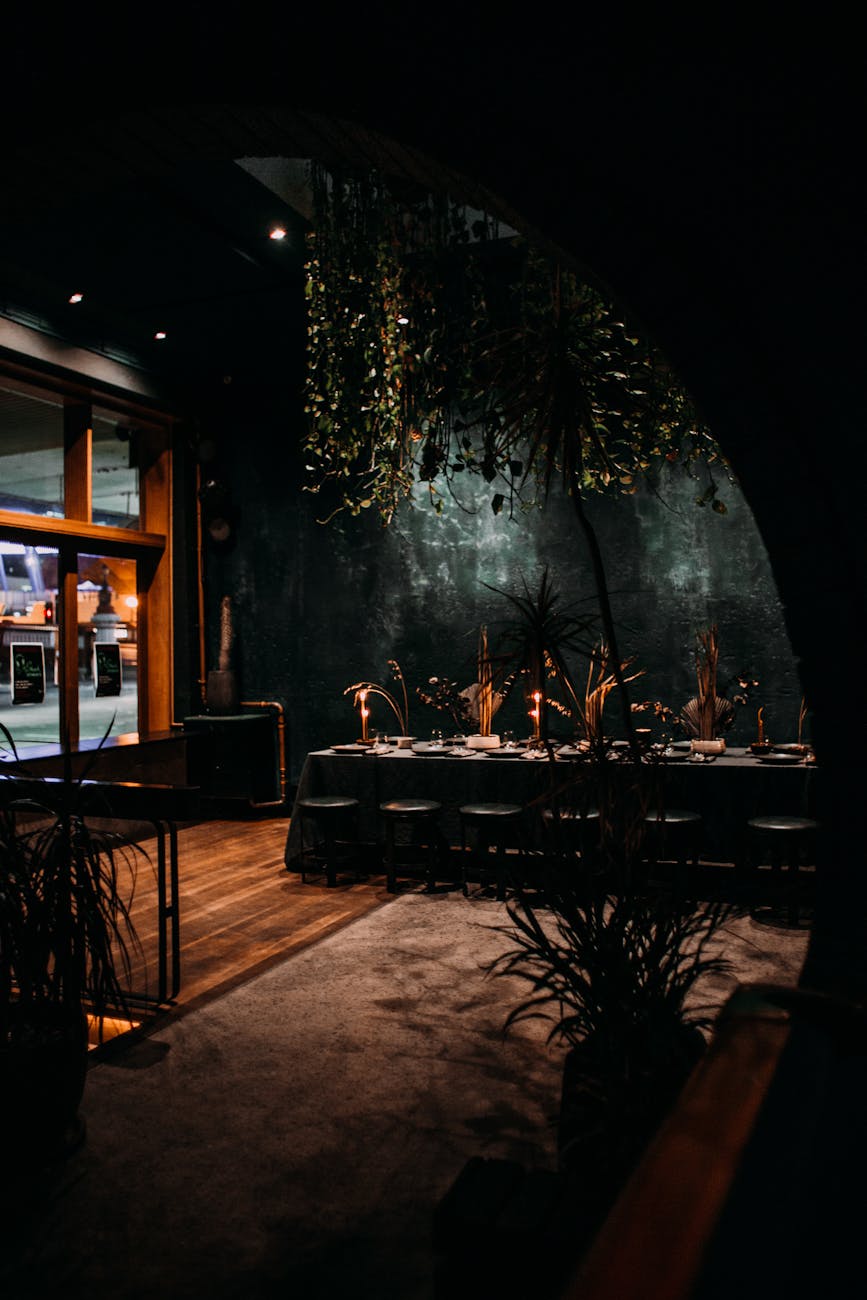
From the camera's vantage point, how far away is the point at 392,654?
776 centimetres

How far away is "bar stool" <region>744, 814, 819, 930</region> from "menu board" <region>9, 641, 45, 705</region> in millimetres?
5195

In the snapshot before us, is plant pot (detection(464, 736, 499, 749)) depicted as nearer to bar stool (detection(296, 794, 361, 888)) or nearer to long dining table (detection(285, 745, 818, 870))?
long dining table (detection(285, 745, 818, 870))

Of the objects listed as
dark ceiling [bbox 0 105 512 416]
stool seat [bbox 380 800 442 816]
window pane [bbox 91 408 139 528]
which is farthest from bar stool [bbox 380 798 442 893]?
window pane [bbox 91 408 139 528]

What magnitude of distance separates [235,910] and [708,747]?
112 inches

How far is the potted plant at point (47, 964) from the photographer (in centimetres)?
Answer: 237

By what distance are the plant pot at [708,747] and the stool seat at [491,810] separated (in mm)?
1100

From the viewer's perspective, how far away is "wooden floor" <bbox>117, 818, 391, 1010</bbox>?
13.5 ft

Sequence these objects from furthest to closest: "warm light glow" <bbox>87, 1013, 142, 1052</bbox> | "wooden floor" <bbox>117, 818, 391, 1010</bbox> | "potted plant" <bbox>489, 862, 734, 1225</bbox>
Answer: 1. "wooden floor" <bbox>117, 818, 391, 1010</bbox>
2. "warm light glow" <bbox>87, 1013, 142, 1052</bbox>
3. "potted plant" <bbox>489, 862, 734, 1225</bbox>

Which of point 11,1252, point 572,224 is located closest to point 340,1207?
point 11,1252

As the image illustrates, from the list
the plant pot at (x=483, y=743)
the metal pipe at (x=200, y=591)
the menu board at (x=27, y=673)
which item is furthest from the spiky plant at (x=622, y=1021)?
the metal pipe at (x=200, y=591)

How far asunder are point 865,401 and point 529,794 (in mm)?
3908

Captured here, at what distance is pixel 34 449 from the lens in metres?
7.42

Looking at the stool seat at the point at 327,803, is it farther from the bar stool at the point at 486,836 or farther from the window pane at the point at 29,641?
the window pane at the point at 29,641

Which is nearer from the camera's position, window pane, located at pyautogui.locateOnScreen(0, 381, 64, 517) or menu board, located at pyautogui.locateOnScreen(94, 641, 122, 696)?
window pane, located at pyautogui.locateOnScreen(0, 381, 64, 517)
